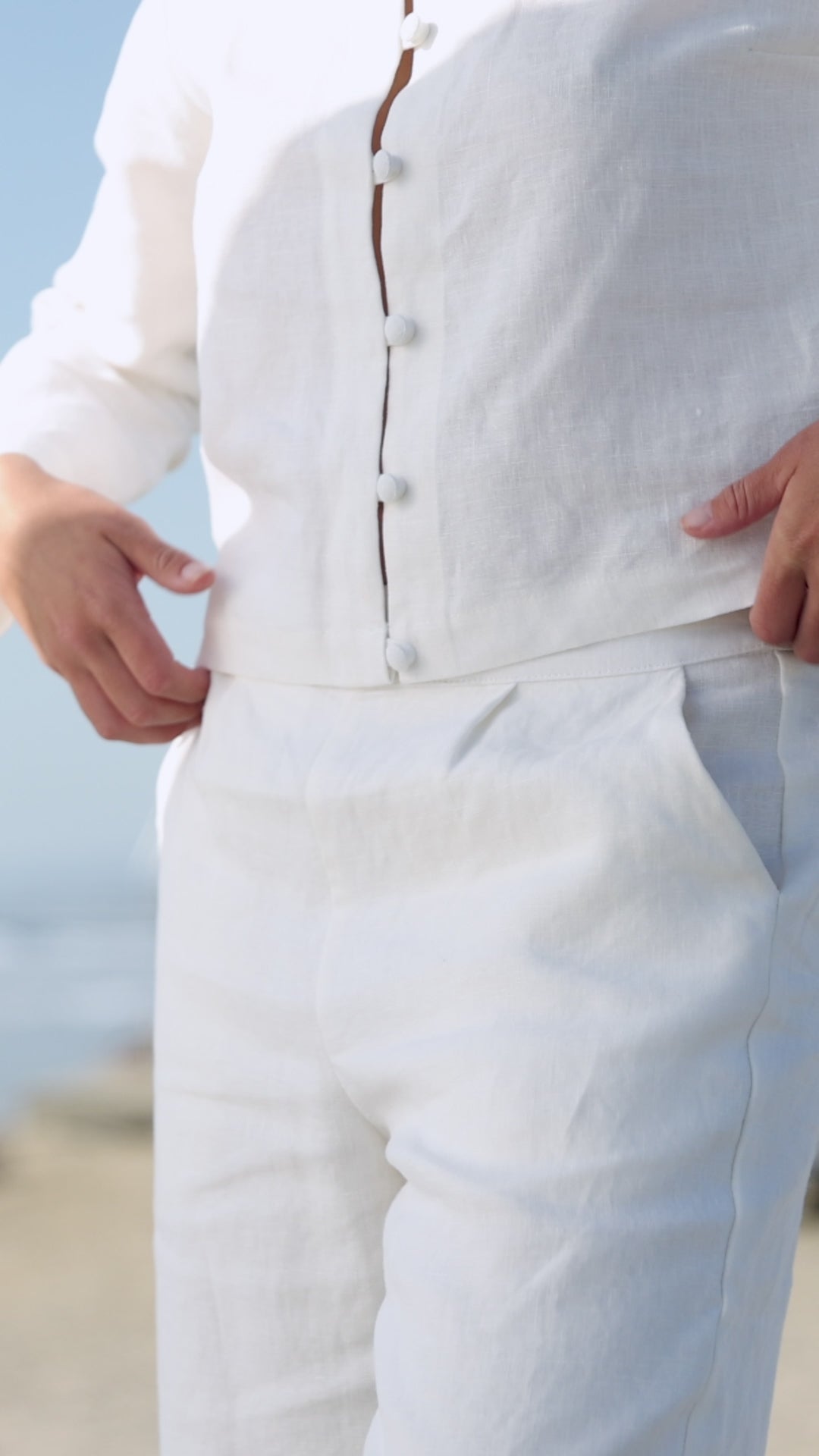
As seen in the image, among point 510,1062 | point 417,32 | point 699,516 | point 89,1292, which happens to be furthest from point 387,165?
point 89,1292

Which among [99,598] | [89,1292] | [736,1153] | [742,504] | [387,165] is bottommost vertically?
[89,1292]

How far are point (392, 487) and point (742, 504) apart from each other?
190 millimetres

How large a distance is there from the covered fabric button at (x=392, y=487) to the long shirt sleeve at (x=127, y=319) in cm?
37

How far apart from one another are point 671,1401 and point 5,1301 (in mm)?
2830

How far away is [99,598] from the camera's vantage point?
1.02 metres

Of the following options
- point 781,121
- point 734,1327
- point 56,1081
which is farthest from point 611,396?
point 56,1081

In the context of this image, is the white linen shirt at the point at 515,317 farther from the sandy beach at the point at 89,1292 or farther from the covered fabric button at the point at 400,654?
the sandy beach at the point at 89,1292

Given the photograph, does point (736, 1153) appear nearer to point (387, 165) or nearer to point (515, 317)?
point (515, 317)

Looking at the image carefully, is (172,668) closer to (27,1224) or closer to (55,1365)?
(55,1365)

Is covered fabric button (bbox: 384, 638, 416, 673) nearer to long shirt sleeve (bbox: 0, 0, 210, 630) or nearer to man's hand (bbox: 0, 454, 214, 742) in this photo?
man's hand (bbox: 0, 454, 214, 742)

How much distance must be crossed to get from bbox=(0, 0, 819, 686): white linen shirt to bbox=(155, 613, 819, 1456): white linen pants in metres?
0.04

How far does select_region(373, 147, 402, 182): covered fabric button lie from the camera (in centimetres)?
84

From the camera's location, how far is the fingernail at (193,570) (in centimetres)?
→ 99

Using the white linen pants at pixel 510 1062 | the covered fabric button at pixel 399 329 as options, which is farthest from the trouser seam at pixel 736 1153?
the covered fabric button at pixel 399 329
